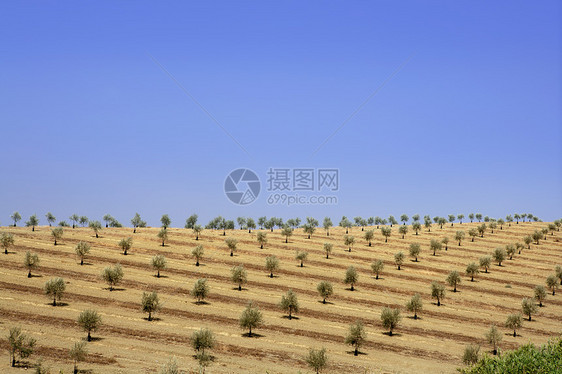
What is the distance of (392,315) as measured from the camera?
50.5m

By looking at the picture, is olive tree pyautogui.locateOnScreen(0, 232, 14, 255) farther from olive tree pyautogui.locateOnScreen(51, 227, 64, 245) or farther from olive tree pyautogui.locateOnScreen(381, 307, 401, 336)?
olive tree pyautogui.locateOnScreen(381, 307, 401, 336)

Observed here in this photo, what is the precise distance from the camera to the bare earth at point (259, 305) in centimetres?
3991

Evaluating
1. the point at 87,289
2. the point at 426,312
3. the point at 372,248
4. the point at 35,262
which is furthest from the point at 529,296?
the point at 35,262

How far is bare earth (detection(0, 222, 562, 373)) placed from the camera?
131ft

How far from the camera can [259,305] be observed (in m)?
56.9

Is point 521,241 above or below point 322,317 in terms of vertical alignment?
above

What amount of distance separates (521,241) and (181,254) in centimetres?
9395

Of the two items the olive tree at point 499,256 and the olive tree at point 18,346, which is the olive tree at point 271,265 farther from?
the olive tree at point 499,256

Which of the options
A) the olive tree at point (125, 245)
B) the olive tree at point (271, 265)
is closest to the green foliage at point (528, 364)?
the olive tree at point (271, 265)

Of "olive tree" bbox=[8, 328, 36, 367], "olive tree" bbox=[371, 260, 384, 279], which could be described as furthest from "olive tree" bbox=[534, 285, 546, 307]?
"olive tree" bbox=[8, 328, 36, 367]

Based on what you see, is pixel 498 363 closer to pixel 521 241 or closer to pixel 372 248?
pixel 372 248

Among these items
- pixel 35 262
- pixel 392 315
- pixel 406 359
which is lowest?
pixel 406 359

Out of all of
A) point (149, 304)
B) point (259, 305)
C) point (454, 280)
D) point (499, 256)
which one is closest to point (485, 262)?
point (499, 256)

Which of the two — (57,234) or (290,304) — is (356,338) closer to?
(290,304)
